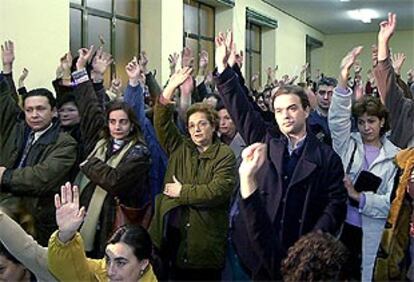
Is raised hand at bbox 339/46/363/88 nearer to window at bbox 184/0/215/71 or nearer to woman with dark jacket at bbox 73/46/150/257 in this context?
woman with dark jacket at bbox 73/46/150/257

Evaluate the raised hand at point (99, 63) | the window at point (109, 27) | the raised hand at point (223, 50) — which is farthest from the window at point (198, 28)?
the raised hand at point (223, 50)

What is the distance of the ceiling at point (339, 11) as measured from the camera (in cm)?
989

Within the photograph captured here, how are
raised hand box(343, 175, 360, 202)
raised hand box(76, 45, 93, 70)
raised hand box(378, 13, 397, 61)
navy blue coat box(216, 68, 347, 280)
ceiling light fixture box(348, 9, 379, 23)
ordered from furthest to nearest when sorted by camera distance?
ceiling light fixture box(348, 9, 379, 23)
raised hand box(76, 45, 93, 70)
raised hand box(378, 13, 397, 61)
raised hand box(343, 175, 360, 202)
navy blue coat box(216, 68, 347, 280)

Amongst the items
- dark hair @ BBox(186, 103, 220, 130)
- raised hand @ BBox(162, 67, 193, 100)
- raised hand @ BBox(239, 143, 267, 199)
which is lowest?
raised hand @ BBox(239, 143, 267, 199)

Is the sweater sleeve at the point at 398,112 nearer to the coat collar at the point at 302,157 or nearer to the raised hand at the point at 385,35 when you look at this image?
the raised hand at the point at 385,35

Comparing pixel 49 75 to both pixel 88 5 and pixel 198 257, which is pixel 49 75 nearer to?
pixel 88 5

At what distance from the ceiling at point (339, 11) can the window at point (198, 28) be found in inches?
70.4

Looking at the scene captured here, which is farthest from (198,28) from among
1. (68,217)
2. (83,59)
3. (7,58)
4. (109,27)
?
(68,217)

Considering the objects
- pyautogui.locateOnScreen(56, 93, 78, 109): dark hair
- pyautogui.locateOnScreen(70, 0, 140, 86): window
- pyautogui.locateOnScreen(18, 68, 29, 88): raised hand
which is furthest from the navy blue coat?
pyautogui.locateOnScreen(70, 0, 140, 86): window

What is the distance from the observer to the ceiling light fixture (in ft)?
35.8

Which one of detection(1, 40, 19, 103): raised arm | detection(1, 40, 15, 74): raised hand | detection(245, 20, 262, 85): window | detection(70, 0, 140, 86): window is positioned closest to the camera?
detection(1, 40, 19, 103): raised arm

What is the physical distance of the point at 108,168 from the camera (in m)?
2.74

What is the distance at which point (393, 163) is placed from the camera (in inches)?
107

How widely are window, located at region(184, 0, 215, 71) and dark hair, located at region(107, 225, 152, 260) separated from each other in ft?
16.2
